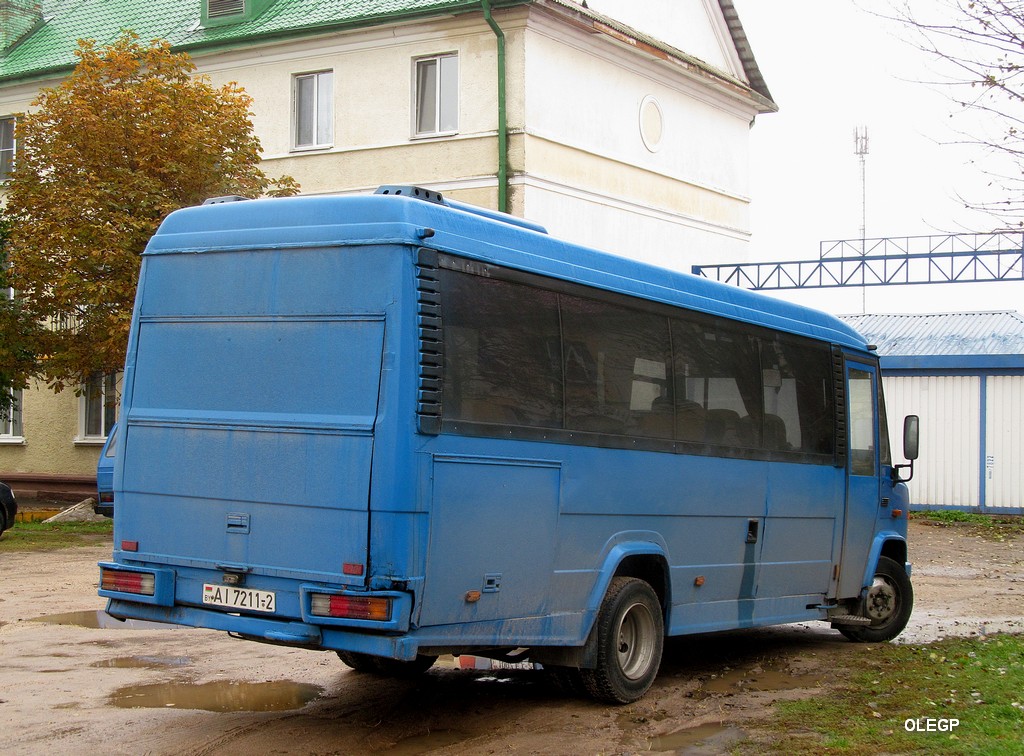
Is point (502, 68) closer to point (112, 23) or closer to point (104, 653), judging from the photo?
point (112, 23)

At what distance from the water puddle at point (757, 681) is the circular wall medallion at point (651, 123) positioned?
20.0 metres

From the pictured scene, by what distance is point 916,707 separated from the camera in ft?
26.5

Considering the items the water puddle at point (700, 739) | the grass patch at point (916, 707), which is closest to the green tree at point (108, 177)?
the grass patch at point (916, 707)

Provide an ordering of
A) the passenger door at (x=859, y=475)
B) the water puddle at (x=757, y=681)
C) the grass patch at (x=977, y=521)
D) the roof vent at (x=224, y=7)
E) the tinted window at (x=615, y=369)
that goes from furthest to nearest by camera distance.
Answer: the roof vent at (x=224, y=7) < the grass patch at (x=977, y=521) < the passenger door at (x=859, y=475) < the water puddle at (x=757, y=681) < the tinted window at (x=615, y=369)

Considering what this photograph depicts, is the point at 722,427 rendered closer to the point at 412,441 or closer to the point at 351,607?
the point at 412,441

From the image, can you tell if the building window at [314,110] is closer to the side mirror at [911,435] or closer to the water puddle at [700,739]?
the side mirror at [911,435]

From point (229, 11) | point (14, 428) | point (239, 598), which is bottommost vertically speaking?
point (239, 598)

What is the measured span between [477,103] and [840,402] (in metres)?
15.2

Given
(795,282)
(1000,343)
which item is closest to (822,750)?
(1000,343)

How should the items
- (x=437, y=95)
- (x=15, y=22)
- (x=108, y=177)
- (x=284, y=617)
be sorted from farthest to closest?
1. (x=15, y=22)
2. (x=437, y=95)
3. (x=108, y=177)
4. (x=284, y=617)

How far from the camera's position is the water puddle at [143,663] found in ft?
31.0

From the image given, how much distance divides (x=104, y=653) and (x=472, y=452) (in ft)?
15.2

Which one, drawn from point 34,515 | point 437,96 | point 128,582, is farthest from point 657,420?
point 34,515

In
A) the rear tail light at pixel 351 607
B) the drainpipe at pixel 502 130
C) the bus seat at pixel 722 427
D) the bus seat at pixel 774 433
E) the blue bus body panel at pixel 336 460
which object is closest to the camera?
the rear tail light at pixel 351 607
